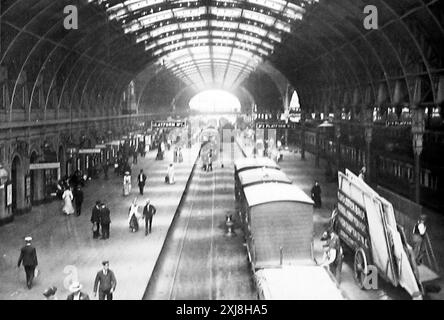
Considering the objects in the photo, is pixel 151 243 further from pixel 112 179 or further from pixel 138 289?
pixel 112 179

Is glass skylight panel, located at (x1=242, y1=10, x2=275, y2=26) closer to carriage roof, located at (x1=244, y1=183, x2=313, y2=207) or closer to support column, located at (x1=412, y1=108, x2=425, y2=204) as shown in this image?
support column, located at (x1=412, y1=108, x2=425, y2=204)

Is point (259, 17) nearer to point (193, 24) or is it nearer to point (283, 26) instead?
point (283, 26)

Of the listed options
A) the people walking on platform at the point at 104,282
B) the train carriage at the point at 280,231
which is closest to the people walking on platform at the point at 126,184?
the train carriage at the point at 280,231

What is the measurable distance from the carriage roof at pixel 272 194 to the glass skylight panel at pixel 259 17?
913 inches

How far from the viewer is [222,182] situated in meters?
39.2

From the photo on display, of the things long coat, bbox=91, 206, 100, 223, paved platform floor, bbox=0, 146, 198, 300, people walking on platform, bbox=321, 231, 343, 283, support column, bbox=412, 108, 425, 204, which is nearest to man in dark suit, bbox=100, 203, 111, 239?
long coat, bbox=91, 206, 100, 223

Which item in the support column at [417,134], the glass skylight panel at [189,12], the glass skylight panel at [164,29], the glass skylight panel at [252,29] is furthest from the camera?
the glass skylight panel at [252,29]

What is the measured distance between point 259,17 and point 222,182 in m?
11.8

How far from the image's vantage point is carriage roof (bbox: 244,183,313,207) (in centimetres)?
1548

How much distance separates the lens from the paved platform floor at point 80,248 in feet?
48.2

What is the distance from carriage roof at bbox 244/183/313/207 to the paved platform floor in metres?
3.53

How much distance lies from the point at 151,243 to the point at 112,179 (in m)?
18.3

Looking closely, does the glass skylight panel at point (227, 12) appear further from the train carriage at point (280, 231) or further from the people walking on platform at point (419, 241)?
the people walking on platform at point (419, 241)
